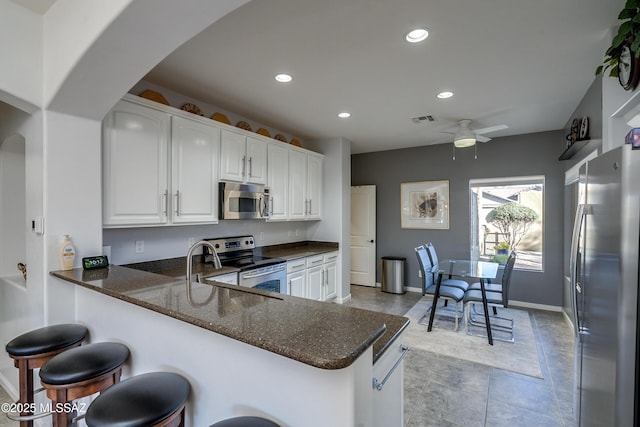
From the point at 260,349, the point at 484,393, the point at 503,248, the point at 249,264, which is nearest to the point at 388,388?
the point at 260,349

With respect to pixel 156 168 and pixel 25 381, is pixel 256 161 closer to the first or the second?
pixel 156 168

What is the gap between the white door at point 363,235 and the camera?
5.96m

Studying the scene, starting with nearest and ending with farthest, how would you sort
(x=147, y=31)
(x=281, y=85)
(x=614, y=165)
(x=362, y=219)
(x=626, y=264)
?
(x=626, y=264), (x=614, y=165), (x=147, y=31), (x=281, y=85), (x=362, y=219)

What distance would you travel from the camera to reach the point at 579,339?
1.66m

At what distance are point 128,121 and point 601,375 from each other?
3368 millimetres

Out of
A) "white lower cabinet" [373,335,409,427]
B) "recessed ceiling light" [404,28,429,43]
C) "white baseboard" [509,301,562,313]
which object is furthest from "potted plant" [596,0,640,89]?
"white baseboard" [509,301,562,313]

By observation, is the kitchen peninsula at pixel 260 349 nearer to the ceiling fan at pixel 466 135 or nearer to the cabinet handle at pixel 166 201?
the cabinet handle at pixel 166 201

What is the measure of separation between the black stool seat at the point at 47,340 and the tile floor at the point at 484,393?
96 cm

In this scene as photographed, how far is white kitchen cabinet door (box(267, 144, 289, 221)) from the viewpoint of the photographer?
3834 mm

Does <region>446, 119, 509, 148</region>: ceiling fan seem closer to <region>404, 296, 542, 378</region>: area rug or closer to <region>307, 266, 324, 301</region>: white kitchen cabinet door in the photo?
<region>404, 296, 542, 378</region>: area rug

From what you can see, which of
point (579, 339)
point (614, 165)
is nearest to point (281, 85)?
point (614, 165)

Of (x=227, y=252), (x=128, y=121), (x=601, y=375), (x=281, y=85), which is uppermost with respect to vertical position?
(x=281, y=85)

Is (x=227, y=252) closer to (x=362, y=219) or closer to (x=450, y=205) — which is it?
(x=362, y=219)

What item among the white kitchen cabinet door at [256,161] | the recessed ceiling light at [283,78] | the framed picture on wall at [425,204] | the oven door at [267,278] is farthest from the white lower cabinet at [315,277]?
the recessed ceiling light at [283,78]
